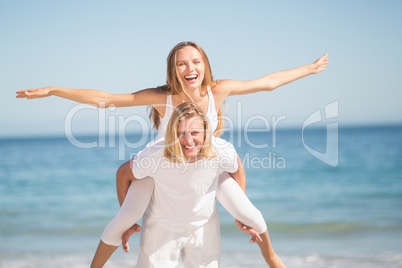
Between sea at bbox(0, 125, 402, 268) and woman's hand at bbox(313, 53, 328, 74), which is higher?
woman's hand at bbox(313, 53, 328, 74)

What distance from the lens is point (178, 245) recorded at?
362cm

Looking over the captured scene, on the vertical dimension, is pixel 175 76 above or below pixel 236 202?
above

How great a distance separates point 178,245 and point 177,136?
864mm

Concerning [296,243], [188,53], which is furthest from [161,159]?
[296,243]

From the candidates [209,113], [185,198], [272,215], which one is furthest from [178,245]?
[272,215]

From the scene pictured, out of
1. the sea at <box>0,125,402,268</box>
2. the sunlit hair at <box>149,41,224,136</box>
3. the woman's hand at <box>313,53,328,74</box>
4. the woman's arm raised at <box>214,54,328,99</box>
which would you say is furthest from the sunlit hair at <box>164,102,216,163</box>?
the sea at <box>0,125,402,268</box>

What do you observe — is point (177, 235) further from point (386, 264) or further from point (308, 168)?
point (308, 168)

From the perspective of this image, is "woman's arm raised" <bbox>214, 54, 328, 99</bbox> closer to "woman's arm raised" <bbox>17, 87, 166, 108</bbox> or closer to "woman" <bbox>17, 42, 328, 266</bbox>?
"woman" <bbox>17, 42, 328, 266</bbox>

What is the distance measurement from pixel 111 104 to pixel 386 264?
14.2 feet

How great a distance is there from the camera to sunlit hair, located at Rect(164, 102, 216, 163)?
331 cm

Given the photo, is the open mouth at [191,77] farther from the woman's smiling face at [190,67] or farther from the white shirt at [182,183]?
the white shirt at [182,183]

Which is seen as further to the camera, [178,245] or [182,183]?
[178,245]

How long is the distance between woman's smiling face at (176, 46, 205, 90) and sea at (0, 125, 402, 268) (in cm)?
284

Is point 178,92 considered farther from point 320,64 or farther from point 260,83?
point 320,64
